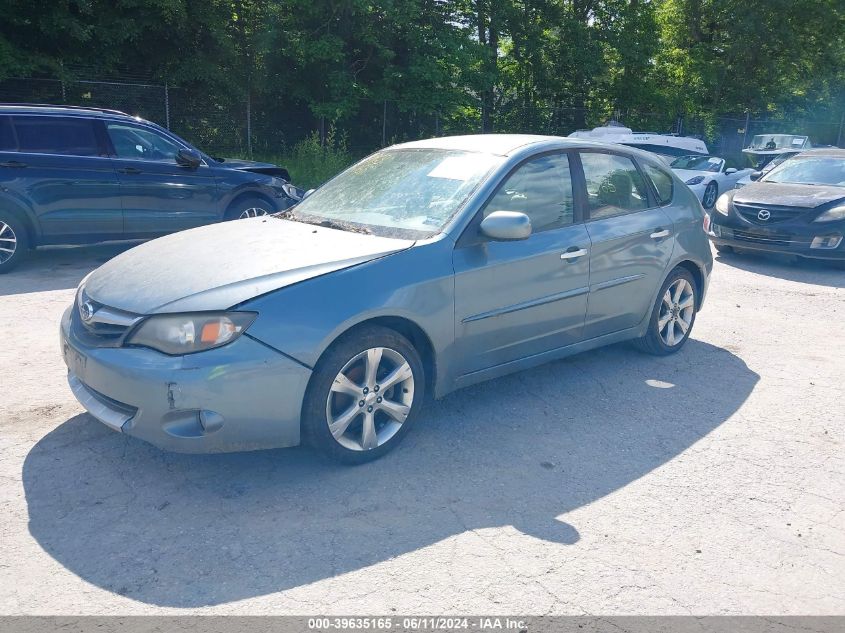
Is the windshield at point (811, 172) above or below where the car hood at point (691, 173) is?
above

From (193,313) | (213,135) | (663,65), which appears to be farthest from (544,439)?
(663,65)

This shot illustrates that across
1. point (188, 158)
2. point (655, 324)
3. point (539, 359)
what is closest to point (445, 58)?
point (188, 158)

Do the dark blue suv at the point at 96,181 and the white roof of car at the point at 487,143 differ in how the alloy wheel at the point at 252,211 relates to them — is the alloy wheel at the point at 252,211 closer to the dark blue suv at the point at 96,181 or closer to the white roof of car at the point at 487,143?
the dark blue suv at the point at 96,181

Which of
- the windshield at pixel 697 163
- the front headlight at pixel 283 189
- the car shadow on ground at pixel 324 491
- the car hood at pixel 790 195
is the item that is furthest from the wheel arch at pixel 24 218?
the windshield at pixel 697 163

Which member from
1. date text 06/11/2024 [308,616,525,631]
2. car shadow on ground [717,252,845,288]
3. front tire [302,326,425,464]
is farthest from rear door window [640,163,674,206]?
car shadow on ground [717,252,845,288]

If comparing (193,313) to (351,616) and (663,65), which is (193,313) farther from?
(663,65)

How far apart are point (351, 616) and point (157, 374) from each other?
142 cm

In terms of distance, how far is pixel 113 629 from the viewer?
272cm

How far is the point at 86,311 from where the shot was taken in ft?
13.1

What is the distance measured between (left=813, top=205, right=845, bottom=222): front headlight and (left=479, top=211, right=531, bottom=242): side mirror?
23.7 ft

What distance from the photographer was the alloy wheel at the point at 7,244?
8.18m

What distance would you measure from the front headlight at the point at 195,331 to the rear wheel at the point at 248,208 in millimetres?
6483

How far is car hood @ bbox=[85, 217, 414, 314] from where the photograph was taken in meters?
3.69

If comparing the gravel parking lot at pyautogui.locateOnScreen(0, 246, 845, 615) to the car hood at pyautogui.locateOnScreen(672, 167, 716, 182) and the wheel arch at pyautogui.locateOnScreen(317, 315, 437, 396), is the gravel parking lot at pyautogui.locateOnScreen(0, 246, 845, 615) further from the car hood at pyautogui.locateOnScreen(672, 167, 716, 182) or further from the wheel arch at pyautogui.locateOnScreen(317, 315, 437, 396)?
the car hood at pyautogui.locateOnScreen(672, 167, 716, 182)
